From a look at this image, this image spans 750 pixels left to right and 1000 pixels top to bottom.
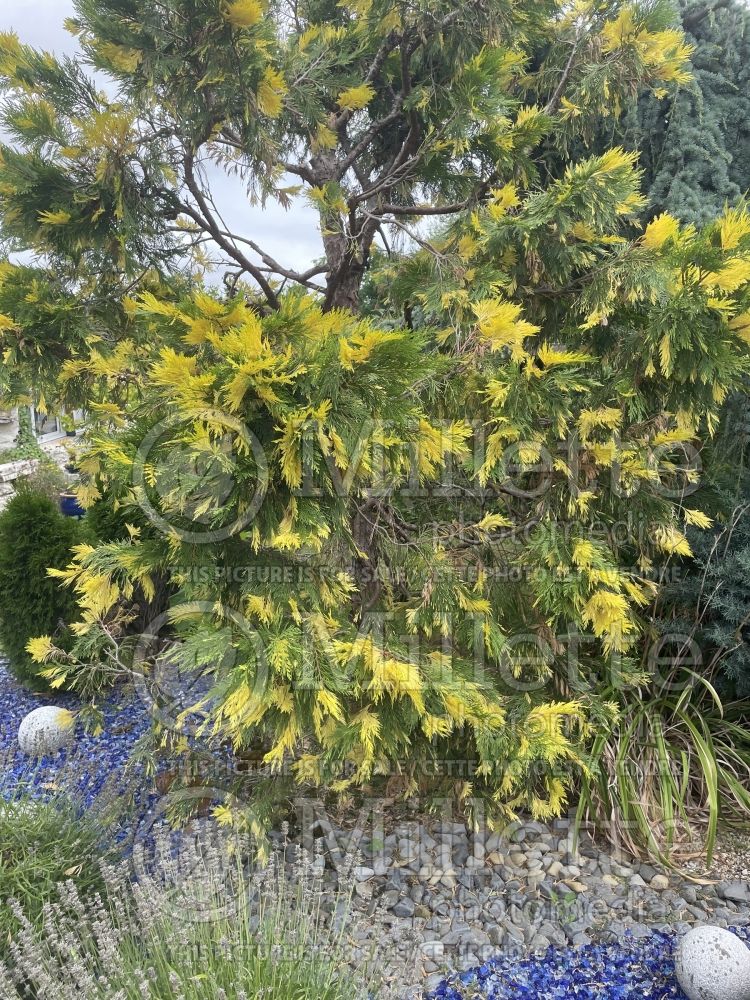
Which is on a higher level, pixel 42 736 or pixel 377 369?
pixel 377 369

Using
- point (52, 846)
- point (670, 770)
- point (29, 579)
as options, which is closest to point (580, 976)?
point (670, 770)

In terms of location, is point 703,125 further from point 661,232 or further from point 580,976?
point 580,976

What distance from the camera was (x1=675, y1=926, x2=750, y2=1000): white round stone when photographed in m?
1.90

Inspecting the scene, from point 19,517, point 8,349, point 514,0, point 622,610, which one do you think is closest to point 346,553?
point 622,610

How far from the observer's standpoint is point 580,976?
6.84 feet

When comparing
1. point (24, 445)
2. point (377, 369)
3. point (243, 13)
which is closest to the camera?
point (377, 369)

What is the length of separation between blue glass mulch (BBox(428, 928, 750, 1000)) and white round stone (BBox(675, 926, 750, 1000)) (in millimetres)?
119

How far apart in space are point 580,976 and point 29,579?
341 cm

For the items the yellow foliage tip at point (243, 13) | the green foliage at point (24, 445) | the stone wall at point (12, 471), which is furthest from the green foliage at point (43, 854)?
the green foliage at point (24, 445)

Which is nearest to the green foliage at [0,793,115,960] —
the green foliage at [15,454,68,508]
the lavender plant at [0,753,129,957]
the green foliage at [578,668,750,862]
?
the lavender plant at [0,753,129,957]

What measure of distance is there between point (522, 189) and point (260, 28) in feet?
4.63

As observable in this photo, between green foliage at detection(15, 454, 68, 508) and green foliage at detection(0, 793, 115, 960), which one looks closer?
green foliage at detection(0, 793, 115, 960)

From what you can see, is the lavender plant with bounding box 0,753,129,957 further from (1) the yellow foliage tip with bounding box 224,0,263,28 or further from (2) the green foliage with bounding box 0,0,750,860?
(1) the yellow foliage tip with bounding box 224,0,263,28

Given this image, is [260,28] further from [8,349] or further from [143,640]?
[143,640]
